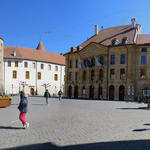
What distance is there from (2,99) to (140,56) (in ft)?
93.9

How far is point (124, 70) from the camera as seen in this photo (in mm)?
41312

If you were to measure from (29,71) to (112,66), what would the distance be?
26.7 m

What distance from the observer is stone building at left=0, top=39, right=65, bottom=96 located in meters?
57.2

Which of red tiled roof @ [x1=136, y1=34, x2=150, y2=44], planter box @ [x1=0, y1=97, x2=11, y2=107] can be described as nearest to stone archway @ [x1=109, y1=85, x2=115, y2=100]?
red tiled roof @ [x1=136, y1=34, x2=150, y2=44]

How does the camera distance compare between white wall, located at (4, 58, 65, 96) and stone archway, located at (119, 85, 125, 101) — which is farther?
white wall, located at (4, 58, 65, 96)

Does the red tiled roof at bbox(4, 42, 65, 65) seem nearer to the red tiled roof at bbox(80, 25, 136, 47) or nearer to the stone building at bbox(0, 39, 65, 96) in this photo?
the stone building at bbox(0, 39, 65, 96)

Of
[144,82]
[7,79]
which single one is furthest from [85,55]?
[7,79]

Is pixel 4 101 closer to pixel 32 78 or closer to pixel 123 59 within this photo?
pixel 123 59

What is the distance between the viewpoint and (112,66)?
141 feet

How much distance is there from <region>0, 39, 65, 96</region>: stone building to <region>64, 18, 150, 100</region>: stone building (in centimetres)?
1210

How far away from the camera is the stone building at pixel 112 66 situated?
3994 centimetres

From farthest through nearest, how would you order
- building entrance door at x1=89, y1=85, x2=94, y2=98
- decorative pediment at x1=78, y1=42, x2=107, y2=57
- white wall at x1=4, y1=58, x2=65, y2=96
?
white wall at x1=4, y1=58, x2=65, y2=96
building entrance door at x1=89, y1=85, x2=94, y2=98
decorative pediment at x1=78, y1=42, x2=107, y2=57

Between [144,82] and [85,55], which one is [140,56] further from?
[85,55]

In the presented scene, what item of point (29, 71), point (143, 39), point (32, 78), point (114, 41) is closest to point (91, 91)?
point (114, 41)
